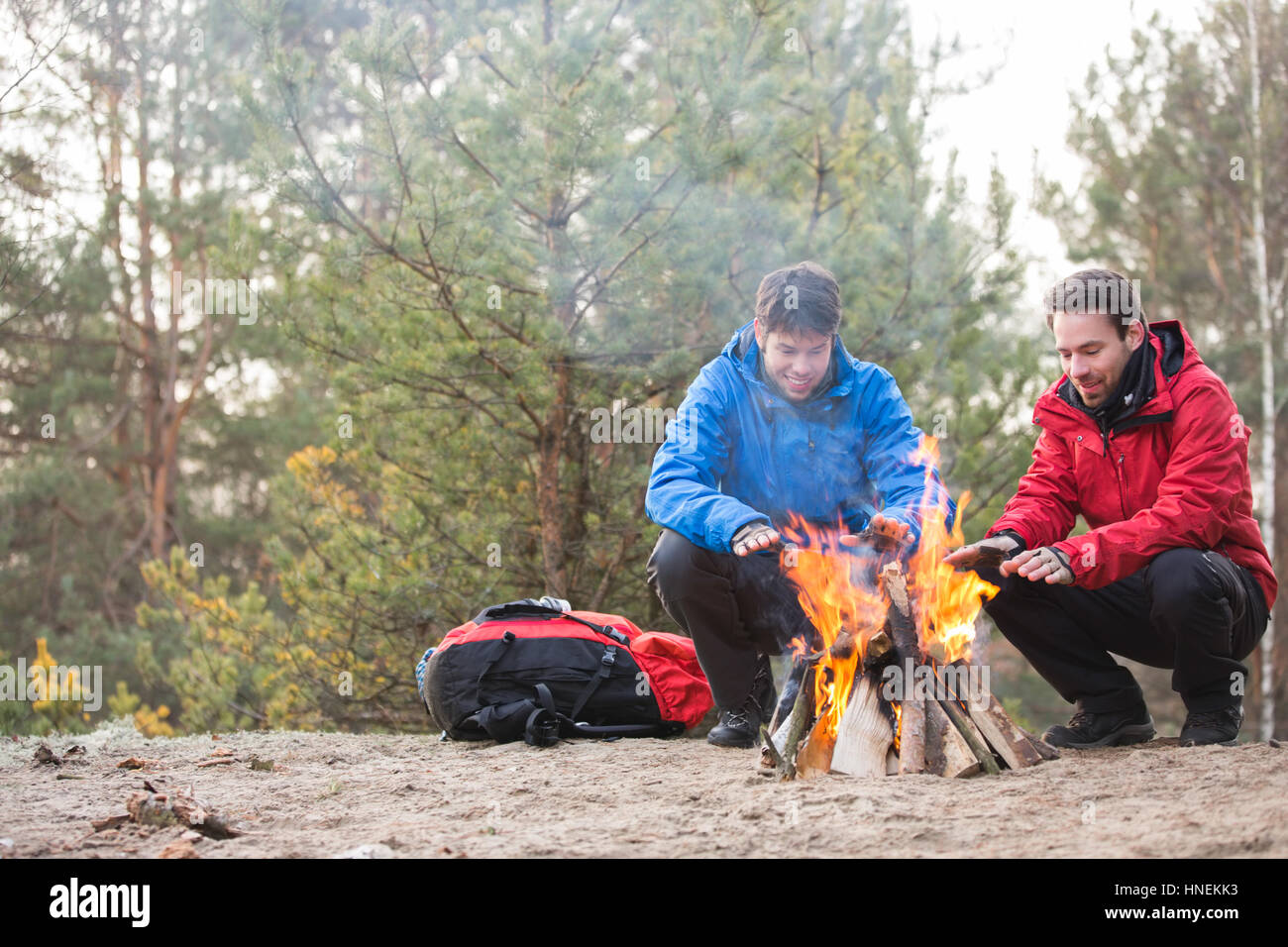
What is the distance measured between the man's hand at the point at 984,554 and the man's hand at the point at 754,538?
59 centimetres

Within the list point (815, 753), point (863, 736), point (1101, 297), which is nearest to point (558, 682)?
point (815, 753)

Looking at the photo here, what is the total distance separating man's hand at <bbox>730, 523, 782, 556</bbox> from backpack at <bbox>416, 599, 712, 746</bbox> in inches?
52.9

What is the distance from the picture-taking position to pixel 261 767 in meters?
3.78

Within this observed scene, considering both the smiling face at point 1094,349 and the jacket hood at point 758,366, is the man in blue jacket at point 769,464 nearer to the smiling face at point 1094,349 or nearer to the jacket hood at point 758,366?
the jacket hood at point 758,366

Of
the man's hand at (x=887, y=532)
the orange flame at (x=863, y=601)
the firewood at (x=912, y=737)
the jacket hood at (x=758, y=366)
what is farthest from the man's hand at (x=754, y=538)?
the jacket hood at (x=758, y=366)

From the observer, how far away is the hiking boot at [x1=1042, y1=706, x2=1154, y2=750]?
147 inches

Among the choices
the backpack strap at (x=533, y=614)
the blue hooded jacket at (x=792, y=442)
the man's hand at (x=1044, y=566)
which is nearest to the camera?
the man's hand at (x=1044, y=566)

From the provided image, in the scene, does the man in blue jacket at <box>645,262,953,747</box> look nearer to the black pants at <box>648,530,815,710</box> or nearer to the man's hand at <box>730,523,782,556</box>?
the black pants at <box>648,530,815,710</box>

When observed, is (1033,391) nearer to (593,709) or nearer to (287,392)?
(593,709)

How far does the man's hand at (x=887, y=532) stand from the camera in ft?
10.7

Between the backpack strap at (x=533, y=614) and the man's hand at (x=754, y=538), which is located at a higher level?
the man's hand at (x=754, y=538)

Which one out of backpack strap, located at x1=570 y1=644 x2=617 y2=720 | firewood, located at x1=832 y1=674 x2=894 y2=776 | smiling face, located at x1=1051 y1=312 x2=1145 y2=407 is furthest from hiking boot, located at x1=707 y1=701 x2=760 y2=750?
smiling face, located at x1=1051 y1=312 x2=1145 y2=407

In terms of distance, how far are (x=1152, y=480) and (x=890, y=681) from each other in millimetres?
1227

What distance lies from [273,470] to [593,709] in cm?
1138
